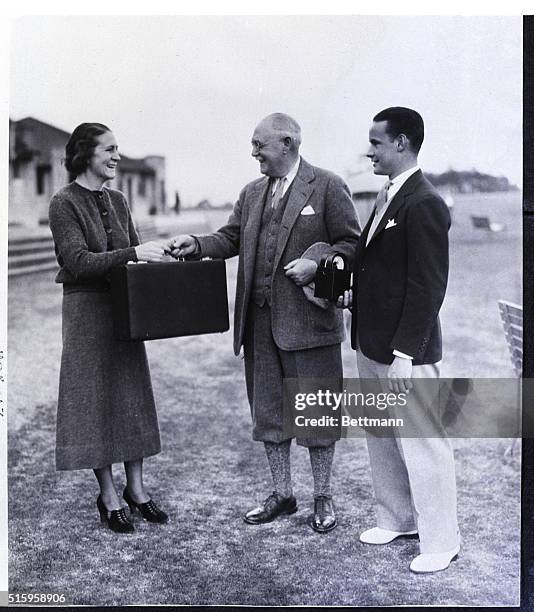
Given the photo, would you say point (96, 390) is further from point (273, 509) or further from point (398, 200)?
point (398, 200)

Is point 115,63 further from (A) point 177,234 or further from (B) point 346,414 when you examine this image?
(B) point 346,414

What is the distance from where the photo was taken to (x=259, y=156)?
3.75 m

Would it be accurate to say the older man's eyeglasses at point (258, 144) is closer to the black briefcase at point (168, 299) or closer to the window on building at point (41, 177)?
the black briefcase at point (168, 299)

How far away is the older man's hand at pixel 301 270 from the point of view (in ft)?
12.0

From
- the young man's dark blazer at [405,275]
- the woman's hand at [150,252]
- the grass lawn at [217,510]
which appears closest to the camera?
the young man's dark blazer at [405,275]

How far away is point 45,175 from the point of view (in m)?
3.74

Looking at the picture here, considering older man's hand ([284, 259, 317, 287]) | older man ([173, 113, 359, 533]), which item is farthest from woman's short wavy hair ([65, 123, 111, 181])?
older man's hand ([284, 259, 317, 287])

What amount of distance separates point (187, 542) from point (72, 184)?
1.76 meters

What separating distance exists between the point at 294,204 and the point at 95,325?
41.3 inches

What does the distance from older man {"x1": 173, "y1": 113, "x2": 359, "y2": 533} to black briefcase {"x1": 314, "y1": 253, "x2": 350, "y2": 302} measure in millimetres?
33

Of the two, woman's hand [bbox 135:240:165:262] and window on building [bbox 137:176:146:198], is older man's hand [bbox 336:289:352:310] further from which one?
window on building [bbox 137:176:146:198]

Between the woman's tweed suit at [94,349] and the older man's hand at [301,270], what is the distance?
27.5 inches

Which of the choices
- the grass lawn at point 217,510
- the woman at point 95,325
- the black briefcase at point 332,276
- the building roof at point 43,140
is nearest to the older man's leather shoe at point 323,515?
the grass lawn at point 217,510

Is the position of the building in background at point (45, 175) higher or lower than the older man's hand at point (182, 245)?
higher
